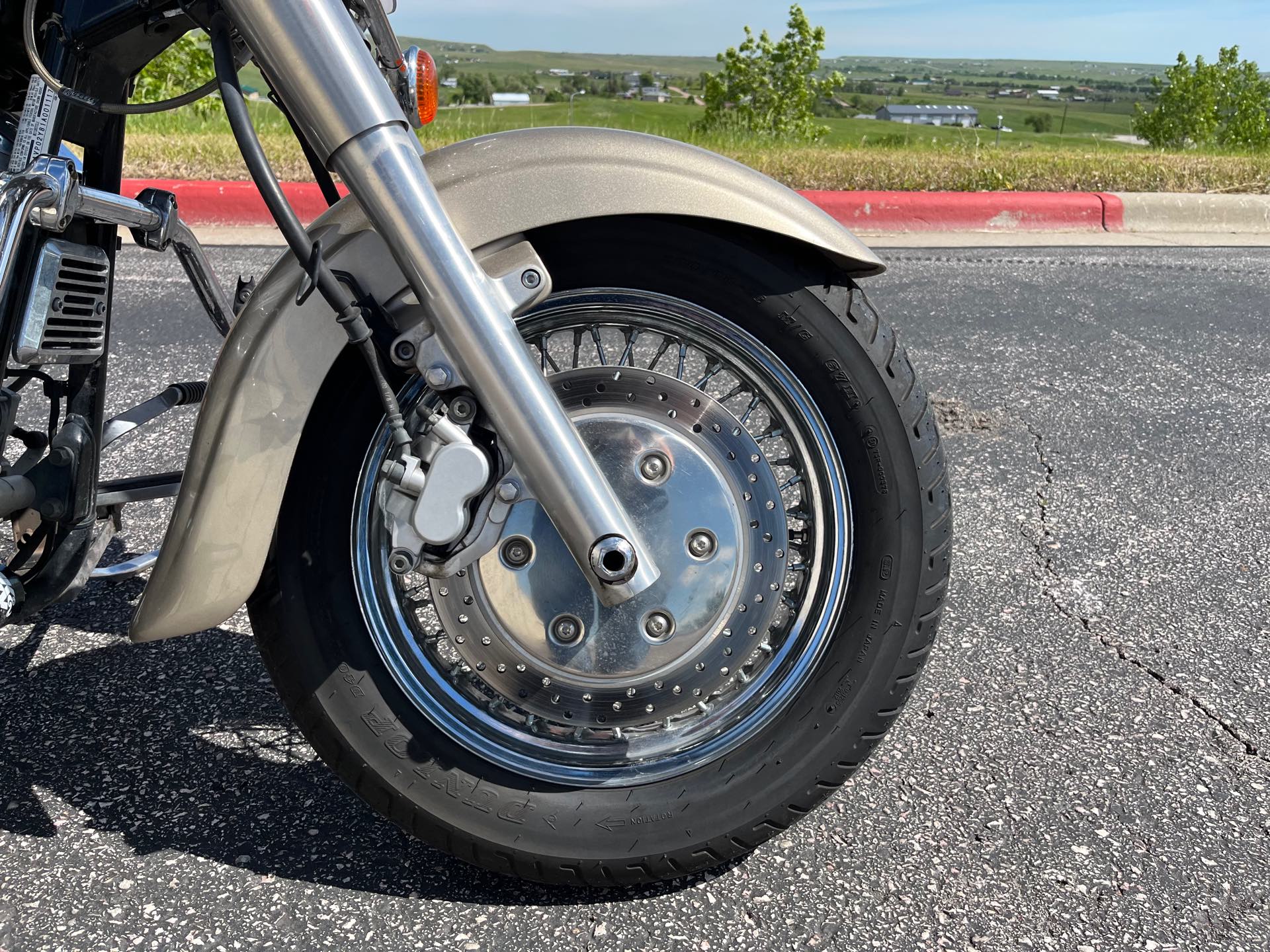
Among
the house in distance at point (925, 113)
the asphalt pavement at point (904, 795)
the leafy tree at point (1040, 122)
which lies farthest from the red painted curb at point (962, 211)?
the house in distance at point (925, 113)

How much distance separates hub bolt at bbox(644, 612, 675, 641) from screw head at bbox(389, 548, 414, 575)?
0.39 meters

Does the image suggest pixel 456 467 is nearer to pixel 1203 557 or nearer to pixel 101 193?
pixel 101 193

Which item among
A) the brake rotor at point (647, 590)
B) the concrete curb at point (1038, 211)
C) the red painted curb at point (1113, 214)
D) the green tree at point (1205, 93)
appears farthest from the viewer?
the green tree at point (1205, 93)

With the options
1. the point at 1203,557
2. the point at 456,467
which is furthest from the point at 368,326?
the point at 1203,557

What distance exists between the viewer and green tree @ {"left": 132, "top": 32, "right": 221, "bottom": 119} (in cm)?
966

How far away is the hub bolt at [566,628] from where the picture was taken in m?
1.66

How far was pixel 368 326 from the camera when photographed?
56.2 inches

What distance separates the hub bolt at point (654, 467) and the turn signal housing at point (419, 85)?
59cm

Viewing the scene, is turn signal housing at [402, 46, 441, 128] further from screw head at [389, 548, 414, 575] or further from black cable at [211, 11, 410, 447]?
screw head at [389, 548, 414, 575]

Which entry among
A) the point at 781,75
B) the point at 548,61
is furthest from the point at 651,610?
the point at 548,61

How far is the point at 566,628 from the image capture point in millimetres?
1662

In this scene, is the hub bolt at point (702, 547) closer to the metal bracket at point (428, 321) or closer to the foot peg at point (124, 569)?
the metal bracket at point (428, 321)

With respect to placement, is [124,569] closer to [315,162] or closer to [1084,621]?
[315,162]

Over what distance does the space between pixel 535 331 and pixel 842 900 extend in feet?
3.17
